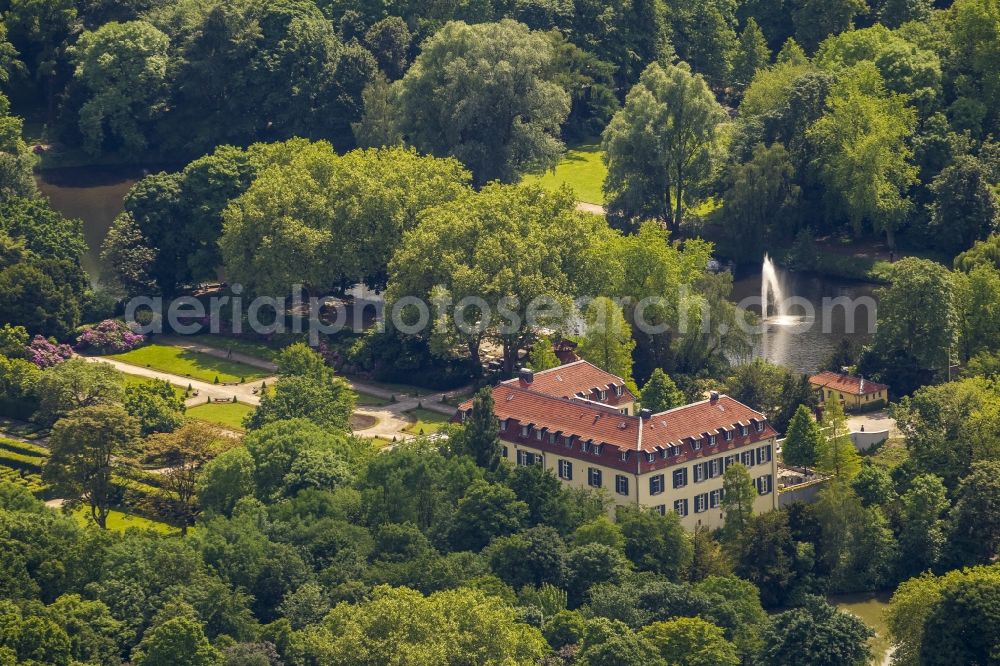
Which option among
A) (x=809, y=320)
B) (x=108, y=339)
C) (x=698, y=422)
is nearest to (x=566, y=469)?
(x=698, y=422)

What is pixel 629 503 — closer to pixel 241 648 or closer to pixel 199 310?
pixel 241 648

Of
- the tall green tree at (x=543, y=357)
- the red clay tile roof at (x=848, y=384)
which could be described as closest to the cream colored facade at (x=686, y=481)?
the tall green tree at (x=543, y=357)

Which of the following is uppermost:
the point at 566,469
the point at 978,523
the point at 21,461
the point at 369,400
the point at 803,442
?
the point at 803,442

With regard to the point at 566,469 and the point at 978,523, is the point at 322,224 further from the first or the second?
the point at 978,523

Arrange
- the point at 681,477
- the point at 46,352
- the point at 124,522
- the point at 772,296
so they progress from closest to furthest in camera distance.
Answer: the point at 681,477, the point at 124,522, the point at 46,352, the point at 772,296

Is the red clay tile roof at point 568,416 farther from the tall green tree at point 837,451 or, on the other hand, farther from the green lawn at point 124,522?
the green lawn at point 124,522

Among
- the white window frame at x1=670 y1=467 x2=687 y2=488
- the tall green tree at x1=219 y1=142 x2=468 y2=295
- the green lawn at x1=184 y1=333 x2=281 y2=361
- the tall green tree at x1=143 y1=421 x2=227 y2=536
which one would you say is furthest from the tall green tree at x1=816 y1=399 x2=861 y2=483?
the green lawn at x1=184 y1=333 x2=281 y2=361

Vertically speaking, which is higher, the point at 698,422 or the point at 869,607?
the point at 698,422
